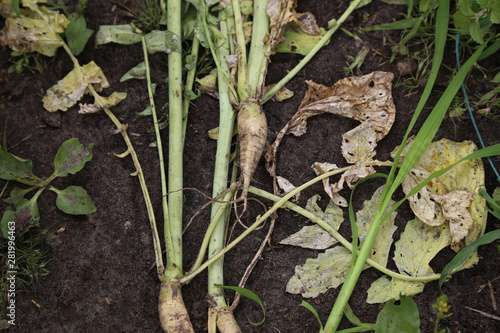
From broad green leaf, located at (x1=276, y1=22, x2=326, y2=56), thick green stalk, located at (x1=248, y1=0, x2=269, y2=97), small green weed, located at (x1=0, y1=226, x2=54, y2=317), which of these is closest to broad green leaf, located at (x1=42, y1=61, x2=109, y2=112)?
small green weed, located at (x1=0, y1=226, x2=54, y2=317)

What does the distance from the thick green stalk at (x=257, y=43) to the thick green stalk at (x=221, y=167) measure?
108 millimetres

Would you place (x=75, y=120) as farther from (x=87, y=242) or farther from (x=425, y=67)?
(x=425, y=67)

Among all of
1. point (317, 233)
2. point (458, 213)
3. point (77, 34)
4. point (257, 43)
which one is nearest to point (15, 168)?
point (77, 34)

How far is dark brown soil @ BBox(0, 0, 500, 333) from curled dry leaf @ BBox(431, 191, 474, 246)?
137 mm

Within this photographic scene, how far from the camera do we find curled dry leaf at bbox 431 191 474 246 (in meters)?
1.51

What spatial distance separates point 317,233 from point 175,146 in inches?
26.6

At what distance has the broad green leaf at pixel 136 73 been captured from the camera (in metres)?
1.76

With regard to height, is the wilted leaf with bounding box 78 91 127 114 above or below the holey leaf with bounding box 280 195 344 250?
above

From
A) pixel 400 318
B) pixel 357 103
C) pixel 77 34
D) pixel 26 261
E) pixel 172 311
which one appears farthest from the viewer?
pixel 77 34

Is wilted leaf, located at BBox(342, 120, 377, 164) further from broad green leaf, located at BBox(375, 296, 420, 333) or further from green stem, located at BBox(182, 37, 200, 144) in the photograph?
green stem, located at BBox(182, 37, 200, 144)

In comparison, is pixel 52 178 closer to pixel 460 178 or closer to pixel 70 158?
pixel 70 158

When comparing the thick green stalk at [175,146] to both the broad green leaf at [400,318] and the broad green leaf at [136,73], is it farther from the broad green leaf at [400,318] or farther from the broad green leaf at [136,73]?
the broad green leaf at [400,318]

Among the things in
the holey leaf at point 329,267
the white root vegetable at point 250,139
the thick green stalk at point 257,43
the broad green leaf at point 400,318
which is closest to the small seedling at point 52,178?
the white root vegetable at point 250,139

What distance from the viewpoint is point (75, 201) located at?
5.22ft
